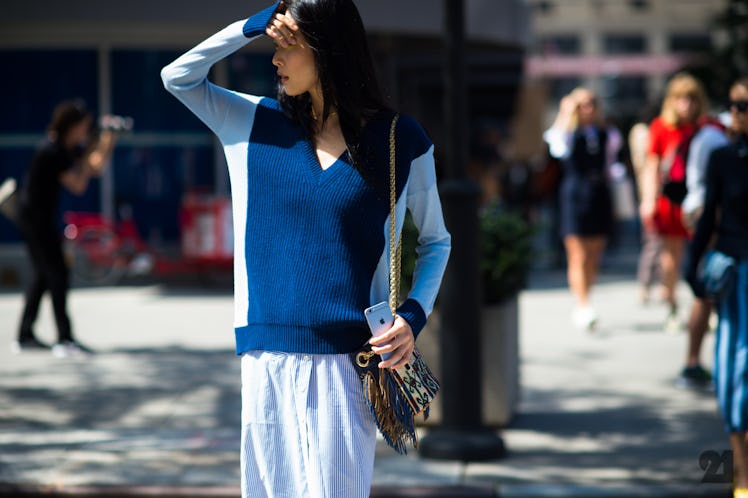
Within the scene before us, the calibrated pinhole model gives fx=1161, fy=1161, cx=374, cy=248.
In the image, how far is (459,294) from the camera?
6.02 metres

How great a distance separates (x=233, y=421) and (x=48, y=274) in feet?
9.90

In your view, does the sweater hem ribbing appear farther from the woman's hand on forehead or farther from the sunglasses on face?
the sunglasses on face

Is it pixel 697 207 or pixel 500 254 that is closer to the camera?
pixel 500 254

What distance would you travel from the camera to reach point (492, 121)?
40.9m

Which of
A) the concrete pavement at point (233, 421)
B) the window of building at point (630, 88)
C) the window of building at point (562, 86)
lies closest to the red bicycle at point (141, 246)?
the concrete pavement at point (233, 421)

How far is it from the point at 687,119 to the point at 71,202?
31.2ft

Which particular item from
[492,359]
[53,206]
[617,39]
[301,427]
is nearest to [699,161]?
[492,359]

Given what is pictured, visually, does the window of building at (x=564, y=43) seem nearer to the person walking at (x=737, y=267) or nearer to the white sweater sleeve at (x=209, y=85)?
the person walking at (x=737, y=267)

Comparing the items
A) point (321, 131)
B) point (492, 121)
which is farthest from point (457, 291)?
point (492, 121)

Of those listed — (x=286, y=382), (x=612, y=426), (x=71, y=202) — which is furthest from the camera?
(x=71, y=202)

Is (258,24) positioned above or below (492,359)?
above

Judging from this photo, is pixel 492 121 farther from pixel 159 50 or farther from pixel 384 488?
pixel 384 488

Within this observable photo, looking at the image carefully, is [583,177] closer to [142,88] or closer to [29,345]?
[29,345]

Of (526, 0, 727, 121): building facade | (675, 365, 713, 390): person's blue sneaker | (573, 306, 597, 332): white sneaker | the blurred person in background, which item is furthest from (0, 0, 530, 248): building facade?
(526, 0, 727, 121): building facade
